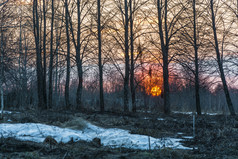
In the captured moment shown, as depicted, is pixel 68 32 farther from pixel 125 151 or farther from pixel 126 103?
pixel 125 151

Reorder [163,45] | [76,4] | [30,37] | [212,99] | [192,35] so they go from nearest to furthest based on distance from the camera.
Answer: [163,45]
[192,35]
[76,4]
[30,37]
[212,99]

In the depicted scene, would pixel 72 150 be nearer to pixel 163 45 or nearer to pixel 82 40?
pixel 163 45

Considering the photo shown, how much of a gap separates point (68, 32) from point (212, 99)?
3737cm

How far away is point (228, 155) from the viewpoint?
4770 mm

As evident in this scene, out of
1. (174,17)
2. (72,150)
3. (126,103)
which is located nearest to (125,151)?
(72,150)

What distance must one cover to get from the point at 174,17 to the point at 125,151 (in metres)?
15.2

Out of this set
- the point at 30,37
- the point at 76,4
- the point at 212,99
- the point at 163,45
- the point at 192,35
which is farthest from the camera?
the point at 212,99

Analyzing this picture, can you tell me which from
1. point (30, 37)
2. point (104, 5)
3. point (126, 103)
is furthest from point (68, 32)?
point (30, 37)

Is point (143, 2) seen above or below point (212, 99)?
above

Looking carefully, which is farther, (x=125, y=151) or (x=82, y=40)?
(x=82, y=40)

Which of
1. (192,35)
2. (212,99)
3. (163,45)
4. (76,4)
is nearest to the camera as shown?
(163,45)

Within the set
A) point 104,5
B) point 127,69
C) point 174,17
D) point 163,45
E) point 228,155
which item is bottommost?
point 228,155

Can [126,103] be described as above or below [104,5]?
below

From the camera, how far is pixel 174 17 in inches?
725
